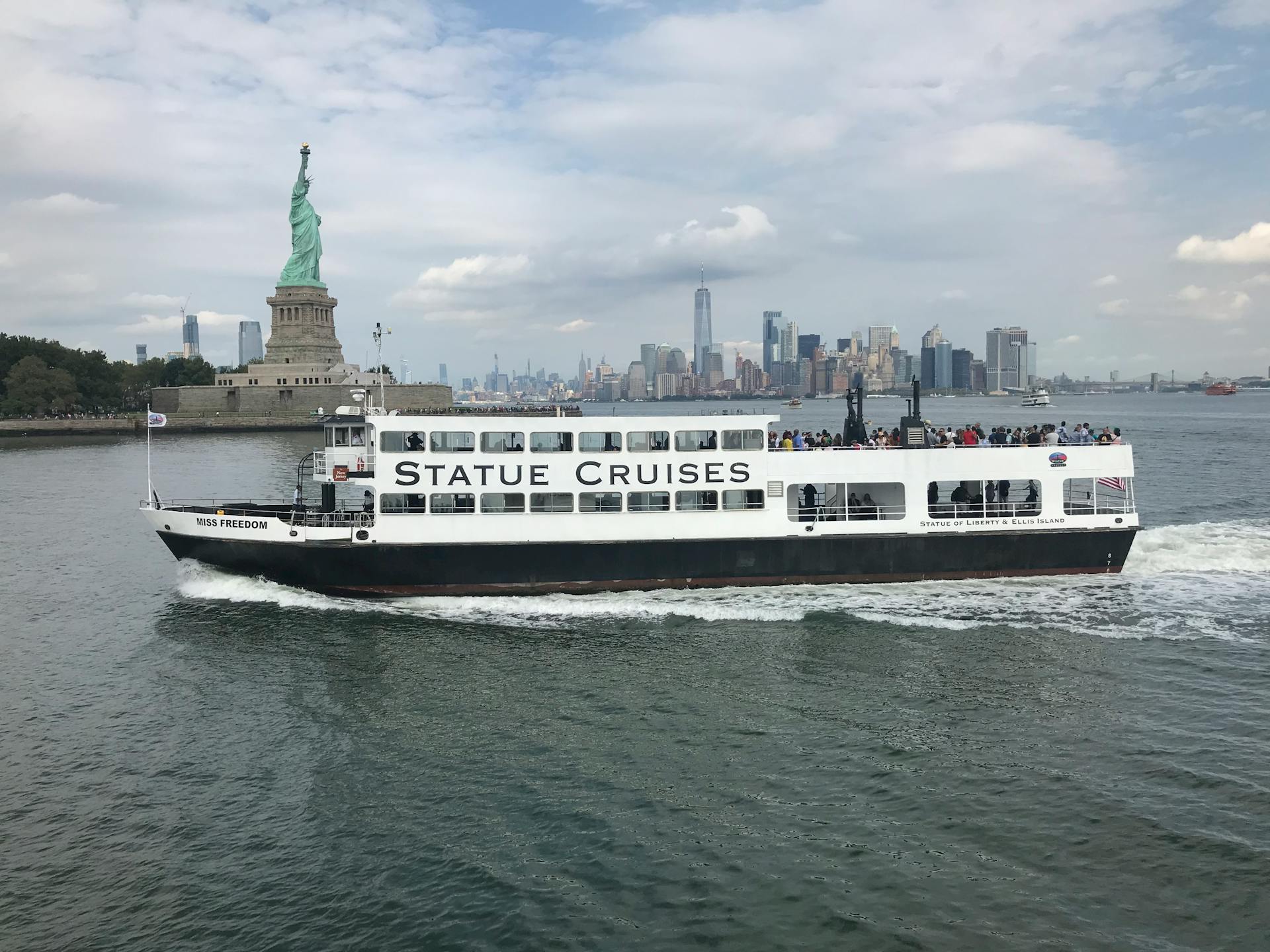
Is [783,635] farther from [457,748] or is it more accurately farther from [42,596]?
[42,596]

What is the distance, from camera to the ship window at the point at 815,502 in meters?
31.1

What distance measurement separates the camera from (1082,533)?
31.4 m

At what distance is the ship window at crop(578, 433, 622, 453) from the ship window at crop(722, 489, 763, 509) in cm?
401

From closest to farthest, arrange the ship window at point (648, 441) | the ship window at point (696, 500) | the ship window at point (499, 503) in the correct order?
1. the ship window at point (499, 503)
2. the ship window at point (648, 441)
3. the ship window at point (696, 500)

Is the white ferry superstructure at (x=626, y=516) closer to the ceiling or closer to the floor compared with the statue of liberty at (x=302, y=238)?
closer to the floor

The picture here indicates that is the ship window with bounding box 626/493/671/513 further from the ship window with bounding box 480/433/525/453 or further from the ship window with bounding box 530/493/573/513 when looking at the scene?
the ship window with bounding box 480/433/525/453

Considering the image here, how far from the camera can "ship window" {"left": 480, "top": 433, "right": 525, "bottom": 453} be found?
97.2 ft

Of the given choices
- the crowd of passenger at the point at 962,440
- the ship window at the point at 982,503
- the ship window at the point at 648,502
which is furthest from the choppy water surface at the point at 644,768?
the crowd of passenger at the point at 962,440

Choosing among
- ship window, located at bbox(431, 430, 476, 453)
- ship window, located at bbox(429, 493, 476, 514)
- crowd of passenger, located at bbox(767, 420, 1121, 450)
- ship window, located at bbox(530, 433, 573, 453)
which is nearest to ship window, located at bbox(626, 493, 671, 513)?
ship window, located at bbox(530, 433, 573, 453)

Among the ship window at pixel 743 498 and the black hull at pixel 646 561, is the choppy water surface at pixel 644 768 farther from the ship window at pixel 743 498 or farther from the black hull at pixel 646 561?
the ship window at pixel 743 498

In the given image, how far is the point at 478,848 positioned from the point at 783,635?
42.4ft

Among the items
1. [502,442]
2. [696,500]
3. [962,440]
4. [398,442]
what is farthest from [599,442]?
[962,440]

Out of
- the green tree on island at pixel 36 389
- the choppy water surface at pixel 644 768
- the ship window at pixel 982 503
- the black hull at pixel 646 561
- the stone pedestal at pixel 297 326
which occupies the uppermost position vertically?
the stone pedestal at pixel 297 326

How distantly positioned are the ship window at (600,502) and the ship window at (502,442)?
104 inches
